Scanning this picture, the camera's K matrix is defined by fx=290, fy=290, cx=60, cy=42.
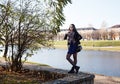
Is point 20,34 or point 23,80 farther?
point 20,34

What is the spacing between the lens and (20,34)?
11781mm

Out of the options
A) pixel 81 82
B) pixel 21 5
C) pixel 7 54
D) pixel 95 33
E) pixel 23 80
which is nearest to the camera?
pixel 81 82

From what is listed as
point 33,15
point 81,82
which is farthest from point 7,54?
point 81,82

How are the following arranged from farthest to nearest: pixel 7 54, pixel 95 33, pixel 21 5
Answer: pixel 95 33, pixel 7 54, pixel 21 5

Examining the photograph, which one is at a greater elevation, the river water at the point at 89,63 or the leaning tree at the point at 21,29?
the leaning tree at the point at 21,29

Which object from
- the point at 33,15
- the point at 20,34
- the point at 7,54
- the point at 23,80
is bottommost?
the point at 23,80

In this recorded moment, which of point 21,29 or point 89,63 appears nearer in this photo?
point 21,29

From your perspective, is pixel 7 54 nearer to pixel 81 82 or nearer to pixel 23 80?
pixel 23 80

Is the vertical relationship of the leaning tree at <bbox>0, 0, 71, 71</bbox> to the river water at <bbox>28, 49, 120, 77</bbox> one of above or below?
above

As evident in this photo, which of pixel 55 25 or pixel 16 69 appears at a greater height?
pixel 55 25

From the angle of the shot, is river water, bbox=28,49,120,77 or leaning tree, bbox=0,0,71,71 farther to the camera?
river water, bbox=28,49,120,77

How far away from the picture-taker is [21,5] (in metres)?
11.7

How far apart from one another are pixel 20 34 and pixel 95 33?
121573mm

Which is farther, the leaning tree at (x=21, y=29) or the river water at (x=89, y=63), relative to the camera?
the river water at (x=89, y=63)
